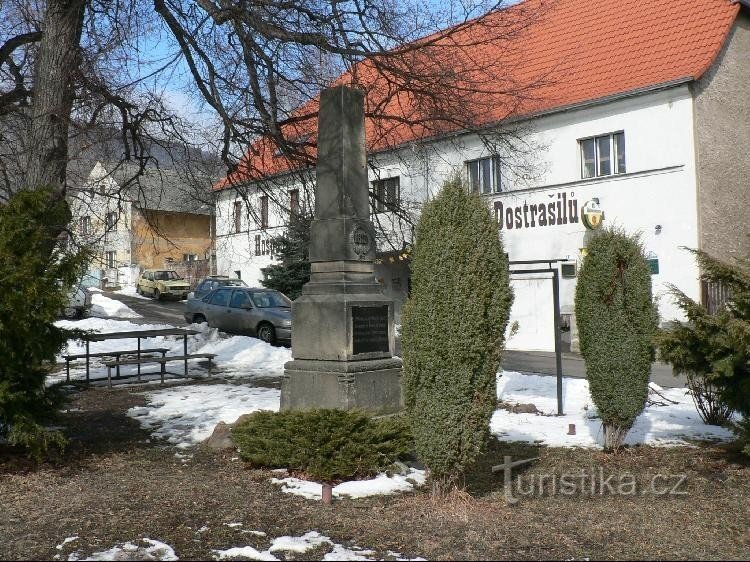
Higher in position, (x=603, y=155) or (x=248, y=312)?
(x=603, y=155)

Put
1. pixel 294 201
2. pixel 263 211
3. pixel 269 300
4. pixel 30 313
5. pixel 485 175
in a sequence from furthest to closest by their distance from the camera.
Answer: pixel 485 175 → pixel 269 300 → pixel 263 211 → pixel 294 201 → pixel 30 313

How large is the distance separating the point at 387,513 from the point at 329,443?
1239 millimetres

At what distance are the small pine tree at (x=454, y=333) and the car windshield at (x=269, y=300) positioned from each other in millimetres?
15554

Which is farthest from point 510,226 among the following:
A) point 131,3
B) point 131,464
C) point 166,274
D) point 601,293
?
point 166,274

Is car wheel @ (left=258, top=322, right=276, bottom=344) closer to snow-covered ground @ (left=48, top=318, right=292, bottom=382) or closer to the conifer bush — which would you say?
snow-covered ground @ (left=48, top=318, right=292, bottom=382)

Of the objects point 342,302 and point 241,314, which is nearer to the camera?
point 342,302

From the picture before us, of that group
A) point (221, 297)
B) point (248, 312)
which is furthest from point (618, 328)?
point (221, 297)

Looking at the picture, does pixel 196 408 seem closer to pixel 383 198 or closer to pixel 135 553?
pixel 383 198

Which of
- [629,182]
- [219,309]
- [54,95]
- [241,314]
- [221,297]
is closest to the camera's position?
[54,95]

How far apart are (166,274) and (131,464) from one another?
3669 cm

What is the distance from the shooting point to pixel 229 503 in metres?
6.06

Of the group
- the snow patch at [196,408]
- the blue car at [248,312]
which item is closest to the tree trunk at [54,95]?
the snow patch at [196,408]

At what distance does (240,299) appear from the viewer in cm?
2145

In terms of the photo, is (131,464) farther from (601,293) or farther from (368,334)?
(601,293)
